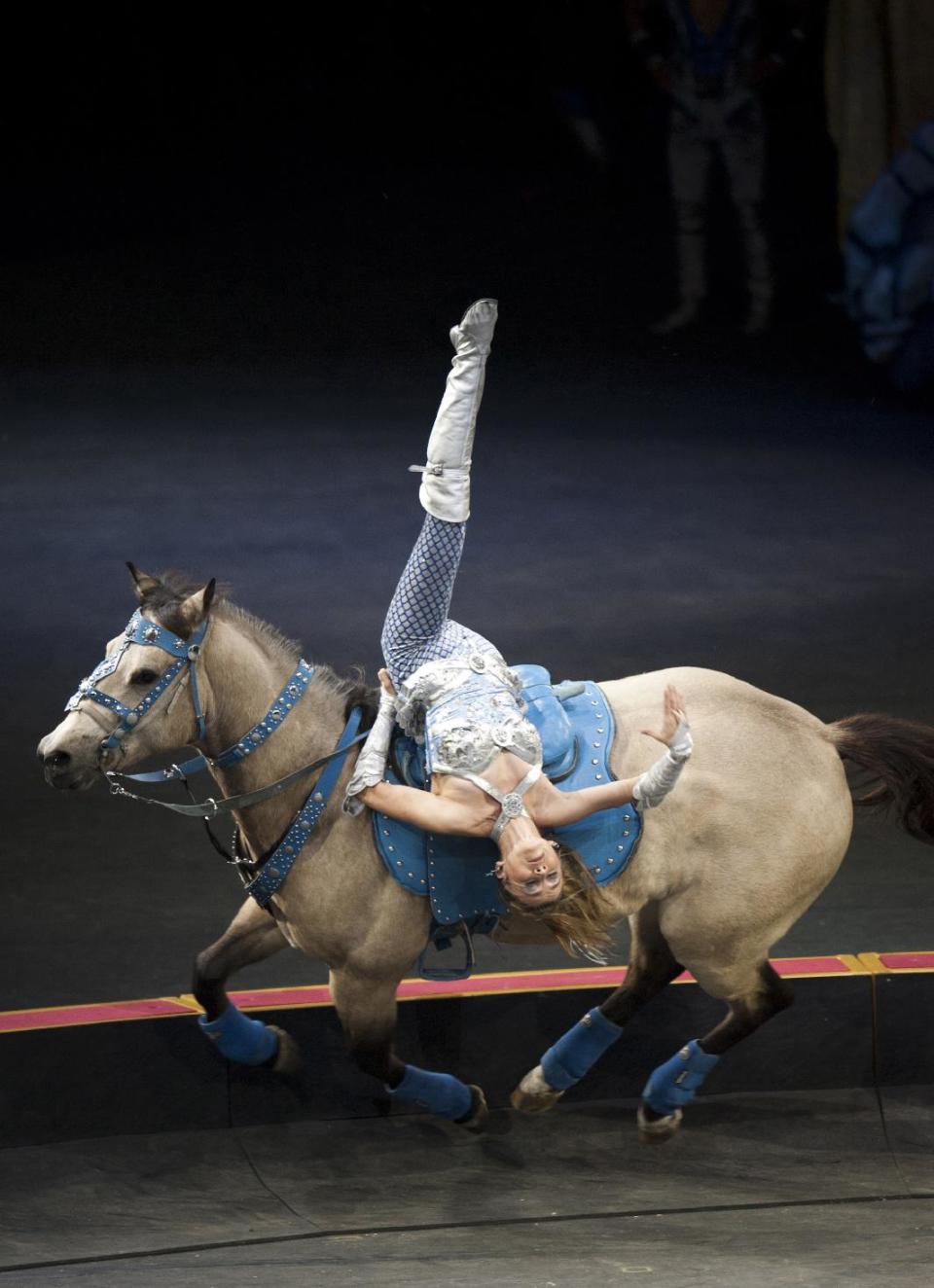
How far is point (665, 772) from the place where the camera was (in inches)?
173

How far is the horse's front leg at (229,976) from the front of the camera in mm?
4918

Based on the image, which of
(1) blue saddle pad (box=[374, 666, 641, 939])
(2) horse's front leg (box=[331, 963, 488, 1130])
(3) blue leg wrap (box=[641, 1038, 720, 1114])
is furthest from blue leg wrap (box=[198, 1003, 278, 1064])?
(3) blue leg wrap (box=[641, 1038, 720, 1114])

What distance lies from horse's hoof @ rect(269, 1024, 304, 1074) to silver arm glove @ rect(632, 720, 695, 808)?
1235 millimetres

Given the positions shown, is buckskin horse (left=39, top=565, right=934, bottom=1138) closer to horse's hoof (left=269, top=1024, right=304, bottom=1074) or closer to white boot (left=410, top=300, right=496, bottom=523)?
horse's hoof (left=269, top=1024, right=304, bottom=1074)

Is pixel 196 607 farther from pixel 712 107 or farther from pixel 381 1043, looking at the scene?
pixel 712 107

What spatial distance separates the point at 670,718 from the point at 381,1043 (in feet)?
3.65

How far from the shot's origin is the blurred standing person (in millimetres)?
10336

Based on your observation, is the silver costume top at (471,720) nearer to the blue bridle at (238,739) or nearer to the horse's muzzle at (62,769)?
the blue bridle at (238,739)

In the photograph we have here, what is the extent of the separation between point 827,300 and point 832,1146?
20.9 feet

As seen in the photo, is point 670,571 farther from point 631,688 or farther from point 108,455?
point 631,688

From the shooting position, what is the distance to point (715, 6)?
1029 cm

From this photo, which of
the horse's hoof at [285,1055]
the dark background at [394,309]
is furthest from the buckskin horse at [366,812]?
the dark background at [394,309]

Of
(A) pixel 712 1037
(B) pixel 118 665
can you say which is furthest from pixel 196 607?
(A) pixel 712 1037

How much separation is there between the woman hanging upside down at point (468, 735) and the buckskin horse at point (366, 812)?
0.47 feet
